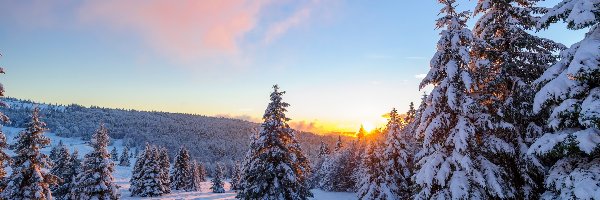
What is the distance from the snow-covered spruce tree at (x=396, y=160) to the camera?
32.4m

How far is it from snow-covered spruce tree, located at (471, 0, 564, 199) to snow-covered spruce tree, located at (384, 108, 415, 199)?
16498mm

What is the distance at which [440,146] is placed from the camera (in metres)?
15.0

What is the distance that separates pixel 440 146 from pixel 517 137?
9.71 ft

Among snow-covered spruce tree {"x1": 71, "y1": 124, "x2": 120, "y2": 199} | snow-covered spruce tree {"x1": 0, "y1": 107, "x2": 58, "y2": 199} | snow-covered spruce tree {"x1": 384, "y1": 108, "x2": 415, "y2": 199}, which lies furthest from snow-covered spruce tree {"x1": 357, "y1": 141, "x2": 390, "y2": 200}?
snow-covered spruce tree {"x1": 0, "y1": 107, "x2": 58, "y2": 199}

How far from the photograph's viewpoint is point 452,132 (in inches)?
568

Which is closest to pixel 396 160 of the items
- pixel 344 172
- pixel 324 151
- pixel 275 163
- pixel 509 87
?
pixel 275 163

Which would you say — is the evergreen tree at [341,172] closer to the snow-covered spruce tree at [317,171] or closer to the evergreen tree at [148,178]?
the snow-covered spruce tree at [317,171]

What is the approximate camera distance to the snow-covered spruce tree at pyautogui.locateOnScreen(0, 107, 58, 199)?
23.8m

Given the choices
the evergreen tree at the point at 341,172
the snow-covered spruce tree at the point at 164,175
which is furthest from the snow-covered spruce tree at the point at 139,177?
the evergreen tree at the point at 341,172

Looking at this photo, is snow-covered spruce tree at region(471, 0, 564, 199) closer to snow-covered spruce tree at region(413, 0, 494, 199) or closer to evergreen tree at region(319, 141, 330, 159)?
snow-covered spruce tree at region(413, 0, 494, 199)

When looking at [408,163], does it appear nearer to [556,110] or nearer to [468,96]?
[468,96]

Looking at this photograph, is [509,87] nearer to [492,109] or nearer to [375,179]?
[492,109]

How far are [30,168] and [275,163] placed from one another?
15.5 m

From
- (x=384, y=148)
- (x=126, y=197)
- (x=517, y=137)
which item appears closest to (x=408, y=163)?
(x=384, y=148)
